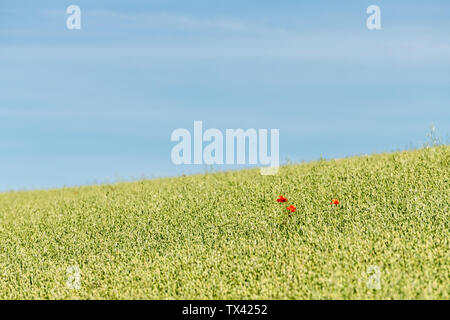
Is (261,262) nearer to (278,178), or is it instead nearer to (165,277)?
(165,277)

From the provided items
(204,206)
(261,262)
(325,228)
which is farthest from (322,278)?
(204,206)

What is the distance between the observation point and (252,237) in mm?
6992

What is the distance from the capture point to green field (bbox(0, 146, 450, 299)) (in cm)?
532

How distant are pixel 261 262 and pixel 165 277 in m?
1.09

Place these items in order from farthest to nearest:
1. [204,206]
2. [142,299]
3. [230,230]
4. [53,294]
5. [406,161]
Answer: [406,161] → [204,206] → [230,230] → [53,294] → [142,299]

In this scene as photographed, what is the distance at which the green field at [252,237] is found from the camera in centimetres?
532

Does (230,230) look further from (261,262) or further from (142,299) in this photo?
(142,299)

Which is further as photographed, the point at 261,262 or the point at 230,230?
the point at 230,230
